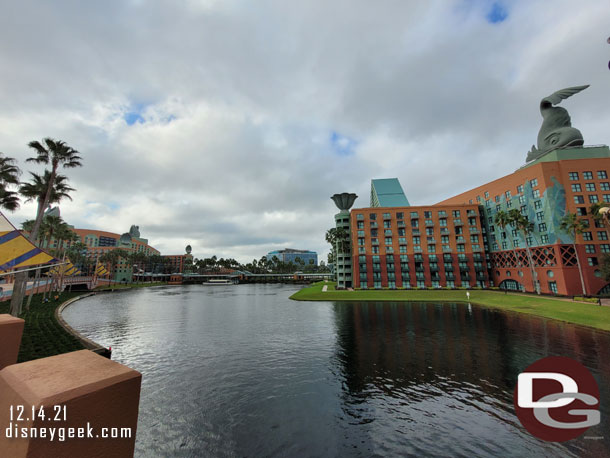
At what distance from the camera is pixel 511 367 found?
2039 cm

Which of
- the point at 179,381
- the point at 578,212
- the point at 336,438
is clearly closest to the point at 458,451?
the point at 336,438

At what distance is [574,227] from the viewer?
64.1 meters

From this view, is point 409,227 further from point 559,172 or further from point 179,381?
point 179,381

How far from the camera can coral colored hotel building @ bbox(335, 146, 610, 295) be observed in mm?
66625

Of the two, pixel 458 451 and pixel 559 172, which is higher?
pixel 559 172

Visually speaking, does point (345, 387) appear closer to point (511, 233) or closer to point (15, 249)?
point (15, 249)

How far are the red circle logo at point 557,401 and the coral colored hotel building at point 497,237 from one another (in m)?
63.8

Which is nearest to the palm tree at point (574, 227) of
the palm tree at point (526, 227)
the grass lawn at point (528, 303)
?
the palm tree at point (526, 227)

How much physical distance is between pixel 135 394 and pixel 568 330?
149ft

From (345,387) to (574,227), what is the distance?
7854 centimetres

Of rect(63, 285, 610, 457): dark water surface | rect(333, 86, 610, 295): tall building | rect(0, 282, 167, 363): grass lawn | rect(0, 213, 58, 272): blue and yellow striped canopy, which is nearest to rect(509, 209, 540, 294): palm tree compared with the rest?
rect(333, 86, 610, 295): tall building

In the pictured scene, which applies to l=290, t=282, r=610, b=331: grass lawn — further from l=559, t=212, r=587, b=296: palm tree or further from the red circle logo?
the red circle logo

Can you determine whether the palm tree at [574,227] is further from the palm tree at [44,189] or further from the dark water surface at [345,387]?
the palm tree at [44,189]

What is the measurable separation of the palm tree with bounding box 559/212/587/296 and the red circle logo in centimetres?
6118
